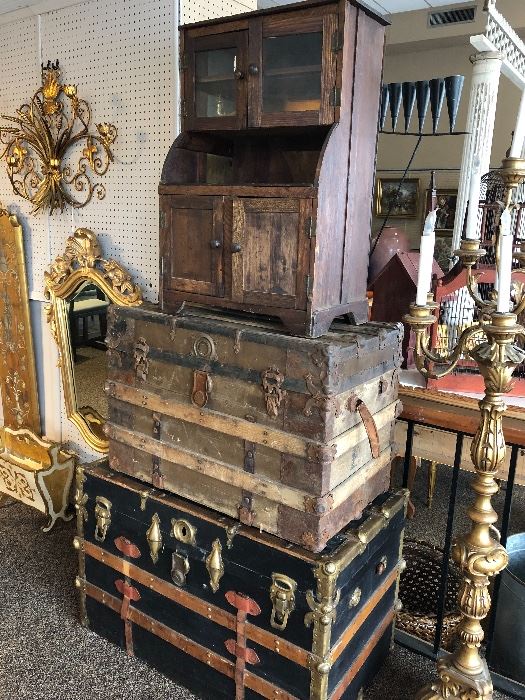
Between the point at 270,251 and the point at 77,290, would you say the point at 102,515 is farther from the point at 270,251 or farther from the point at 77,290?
the point at 77,290

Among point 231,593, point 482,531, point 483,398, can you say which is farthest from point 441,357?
point 231,593

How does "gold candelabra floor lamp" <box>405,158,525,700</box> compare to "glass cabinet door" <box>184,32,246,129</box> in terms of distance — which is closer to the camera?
"gold candelabra floor lamp" <box>405,158,525,700</box>

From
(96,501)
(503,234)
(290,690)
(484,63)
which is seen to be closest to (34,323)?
(96,501)

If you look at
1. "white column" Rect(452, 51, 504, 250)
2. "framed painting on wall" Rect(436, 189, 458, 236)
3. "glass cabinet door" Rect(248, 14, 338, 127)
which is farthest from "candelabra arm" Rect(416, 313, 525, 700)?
"framed painting on wall" Rect(436, 189, 458, 236)

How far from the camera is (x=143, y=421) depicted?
2.20 m

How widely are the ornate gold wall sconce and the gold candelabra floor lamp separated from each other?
6.44 ft

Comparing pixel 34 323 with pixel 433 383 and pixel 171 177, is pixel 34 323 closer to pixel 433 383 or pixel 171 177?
pixel 171 177

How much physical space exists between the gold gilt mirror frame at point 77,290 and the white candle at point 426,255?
1652 mm

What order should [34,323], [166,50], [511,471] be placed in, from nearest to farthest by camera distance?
[511,471]
[166,50]
[34,323]

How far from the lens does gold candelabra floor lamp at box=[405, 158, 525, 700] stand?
141 cm

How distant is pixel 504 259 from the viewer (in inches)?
53.2

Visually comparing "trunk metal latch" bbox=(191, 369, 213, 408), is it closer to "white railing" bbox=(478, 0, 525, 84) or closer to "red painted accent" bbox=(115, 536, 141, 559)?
"red painted accent" bbox=(115, 536, 141, 559)

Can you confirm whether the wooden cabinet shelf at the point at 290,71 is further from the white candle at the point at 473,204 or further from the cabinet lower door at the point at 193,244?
the white candle at the point at 473,204

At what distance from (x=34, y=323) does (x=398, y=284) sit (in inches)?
86.7
